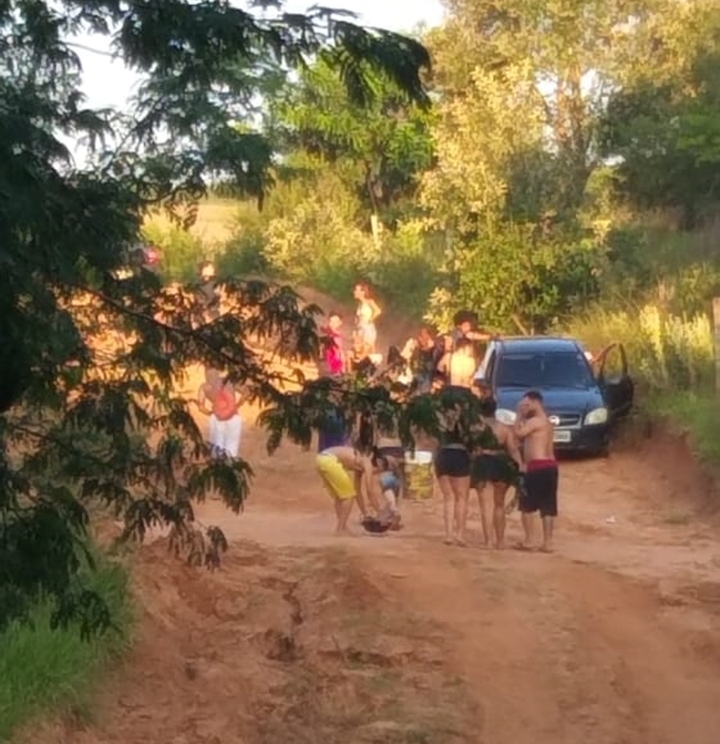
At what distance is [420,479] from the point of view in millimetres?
18391

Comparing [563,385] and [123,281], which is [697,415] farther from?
[123,281]

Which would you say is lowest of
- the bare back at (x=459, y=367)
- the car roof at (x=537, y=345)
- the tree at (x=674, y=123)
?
→ the bare back at (x=459, y=367)

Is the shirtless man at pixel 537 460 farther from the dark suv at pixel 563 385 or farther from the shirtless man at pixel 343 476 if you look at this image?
the dark suv at pixel 563 385

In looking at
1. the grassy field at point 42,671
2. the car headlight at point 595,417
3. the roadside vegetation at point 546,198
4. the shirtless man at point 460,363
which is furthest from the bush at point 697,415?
the grassy field at point 42,671

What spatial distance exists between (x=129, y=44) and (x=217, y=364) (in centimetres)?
141

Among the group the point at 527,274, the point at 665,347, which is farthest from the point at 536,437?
the point at 527,274

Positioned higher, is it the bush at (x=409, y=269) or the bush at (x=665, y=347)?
the bush at (x=409, y=269)

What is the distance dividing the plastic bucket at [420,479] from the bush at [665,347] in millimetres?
5534

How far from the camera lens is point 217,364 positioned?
6.71 m

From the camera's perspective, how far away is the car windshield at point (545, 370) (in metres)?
22.3

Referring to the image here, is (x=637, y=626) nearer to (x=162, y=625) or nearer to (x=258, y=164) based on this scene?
(x=162, y=625)

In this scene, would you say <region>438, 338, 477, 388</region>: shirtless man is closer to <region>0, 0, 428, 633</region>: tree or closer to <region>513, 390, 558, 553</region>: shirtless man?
<region>513, 390, 558, 553</region>: shirtless man

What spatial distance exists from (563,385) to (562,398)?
0.42 m

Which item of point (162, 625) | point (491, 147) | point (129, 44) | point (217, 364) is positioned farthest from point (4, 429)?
point (491, 147)
